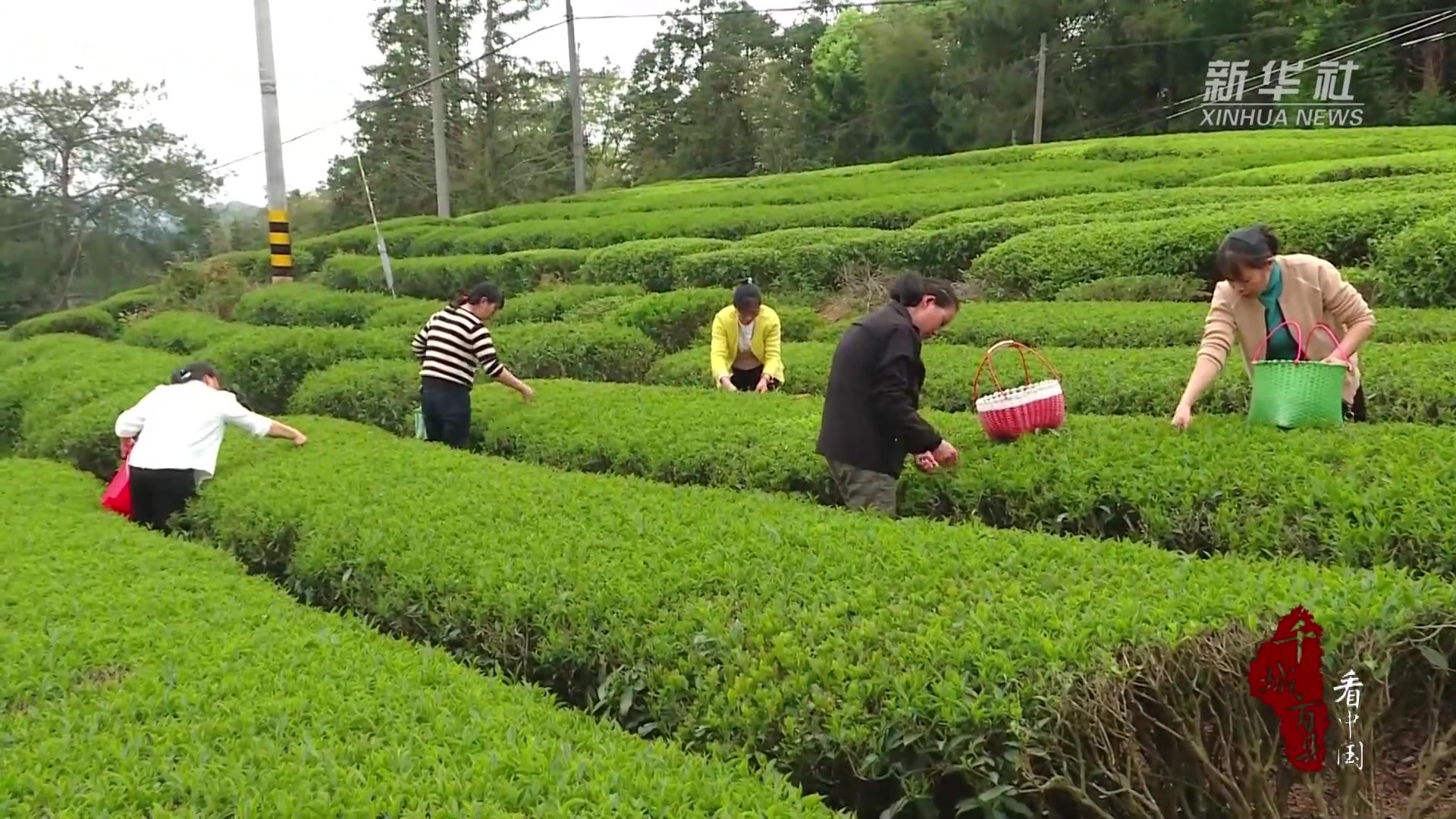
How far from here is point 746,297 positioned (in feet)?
24.8

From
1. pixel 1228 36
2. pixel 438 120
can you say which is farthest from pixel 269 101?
pixel 1228 36

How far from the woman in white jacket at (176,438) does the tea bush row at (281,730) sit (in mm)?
2131

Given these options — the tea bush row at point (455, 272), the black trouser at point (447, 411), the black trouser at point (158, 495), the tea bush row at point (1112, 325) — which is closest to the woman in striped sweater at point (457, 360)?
the black trouser at point (447, 411)

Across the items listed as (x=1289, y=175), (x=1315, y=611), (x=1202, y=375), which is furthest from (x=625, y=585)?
(x=1289, y=175)

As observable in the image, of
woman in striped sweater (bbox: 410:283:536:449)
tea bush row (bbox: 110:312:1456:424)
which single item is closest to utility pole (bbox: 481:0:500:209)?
tea bush row (bbox: 110:312:1456:424)

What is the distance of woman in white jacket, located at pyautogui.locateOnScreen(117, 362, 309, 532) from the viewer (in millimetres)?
6805

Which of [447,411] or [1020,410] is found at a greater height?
[1020,410]

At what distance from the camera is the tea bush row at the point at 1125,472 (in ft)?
14.3

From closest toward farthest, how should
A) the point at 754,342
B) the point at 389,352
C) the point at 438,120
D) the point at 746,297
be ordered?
the point at 746,297, the point at 754,342, the point at 389,352, the point at 438,120

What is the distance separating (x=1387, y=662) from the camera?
113 inches

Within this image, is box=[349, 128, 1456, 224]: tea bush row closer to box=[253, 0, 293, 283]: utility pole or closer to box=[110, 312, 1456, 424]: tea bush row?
box=[253, 0, 293, 283]: utility pole

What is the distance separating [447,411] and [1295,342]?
5724mm

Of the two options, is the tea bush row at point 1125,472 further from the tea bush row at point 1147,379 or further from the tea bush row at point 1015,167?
the tea bush row at point 1015,167

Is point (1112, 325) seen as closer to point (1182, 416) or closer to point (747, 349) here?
point (747, 349)
